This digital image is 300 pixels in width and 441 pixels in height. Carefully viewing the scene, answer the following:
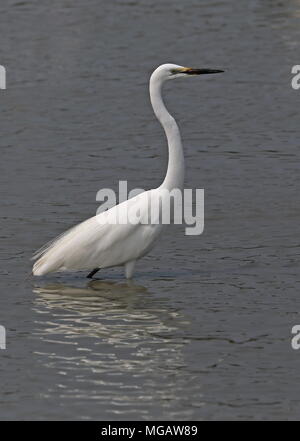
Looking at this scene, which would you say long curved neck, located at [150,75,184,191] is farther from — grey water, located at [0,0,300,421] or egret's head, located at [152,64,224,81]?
grey water, located at [0,0,300,421]

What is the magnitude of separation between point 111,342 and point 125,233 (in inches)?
66.3

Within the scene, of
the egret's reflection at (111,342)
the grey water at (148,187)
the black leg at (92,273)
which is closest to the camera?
the egret's reflection at (111,342)

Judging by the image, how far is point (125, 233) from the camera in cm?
1227

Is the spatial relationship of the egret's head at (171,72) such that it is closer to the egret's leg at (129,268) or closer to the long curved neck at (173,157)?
the long curved neck at (173,157)

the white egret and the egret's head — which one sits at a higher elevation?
the egret's head

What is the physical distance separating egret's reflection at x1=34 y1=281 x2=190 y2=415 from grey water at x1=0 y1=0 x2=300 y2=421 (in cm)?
2

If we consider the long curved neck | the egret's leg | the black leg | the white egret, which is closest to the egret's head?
the white egret

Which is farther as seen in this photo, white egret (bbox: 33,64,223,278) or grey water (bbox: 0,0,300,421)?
white egret (bbox: 33,64,223,278)

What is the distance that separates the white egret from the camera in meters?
12.3

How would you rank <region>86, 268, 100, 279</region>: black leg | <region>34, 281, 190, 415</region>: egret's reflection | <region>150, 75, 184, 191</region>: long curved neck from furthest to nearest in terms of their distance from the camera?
<region>86, 268, 100, 279</region>: black leg → <region>150, 75, 184, 191</region>: long curved neck → <region>34, 281, 190, 415</region>: egret's reflection

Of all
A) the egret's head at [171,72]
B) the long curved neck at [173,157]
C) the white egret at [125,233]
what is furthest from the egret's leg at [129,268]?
the egret's head at [171,72]

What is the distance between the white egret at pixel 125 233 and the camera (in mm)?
12273

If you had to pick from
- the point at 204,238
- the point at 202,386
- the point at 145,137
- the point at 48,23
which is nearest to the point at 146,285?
the point at 204,238

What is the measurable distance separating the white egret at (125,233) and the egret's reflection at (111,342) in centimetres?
28
